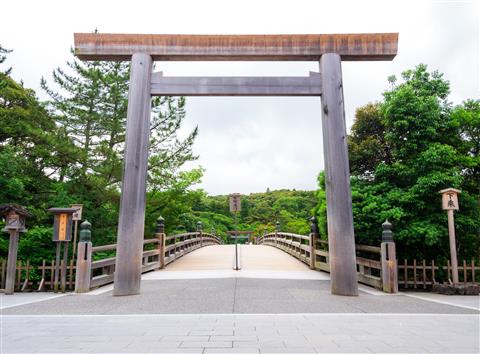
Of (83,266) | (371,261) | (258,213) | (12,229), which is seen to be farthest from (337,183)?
(258,213)

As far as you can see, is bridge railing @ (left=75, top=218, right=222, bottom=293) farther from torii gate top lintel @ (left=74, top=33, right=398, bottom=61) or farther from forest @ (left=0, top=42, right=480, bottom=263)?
torii gate top lintel @ (left=74, top=33, right=398, bottom=61)

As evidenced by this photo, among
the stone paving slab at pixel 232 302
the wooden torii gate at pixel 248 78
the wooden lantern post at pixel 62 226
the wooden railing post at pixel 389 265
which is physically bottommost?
the stone paving slab at pixel 232 302

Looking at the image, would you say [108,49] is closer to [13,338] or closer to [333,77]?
[333,77]

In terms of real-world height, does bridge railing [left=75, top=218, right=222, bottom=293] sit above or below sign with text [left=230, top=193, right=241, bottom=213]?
below

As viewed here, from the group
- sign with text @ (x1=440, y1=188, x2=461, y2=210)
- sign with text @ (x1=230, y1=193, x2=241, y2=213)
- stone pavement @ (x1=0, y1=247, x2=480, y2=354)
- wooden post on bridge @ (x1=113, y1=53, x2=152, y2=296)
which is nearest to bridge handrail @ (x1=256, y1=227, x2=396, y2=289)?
stone pavement @ (x1=0, y1=247, x2=480, y2=354)

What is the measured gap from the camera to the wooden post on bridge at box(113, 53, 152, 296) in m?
5.96

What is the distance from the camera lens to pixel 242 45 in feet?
21.7

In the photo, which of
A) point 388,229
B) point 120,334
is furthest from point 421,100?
point 120,334

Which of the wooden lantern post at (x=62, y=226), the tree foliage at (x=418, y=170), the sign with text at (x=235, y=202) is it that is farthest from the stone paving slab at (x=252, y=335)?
the sign with text at (x=235, y=202)

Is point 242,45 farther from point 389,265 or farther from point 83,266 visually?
point 83,266

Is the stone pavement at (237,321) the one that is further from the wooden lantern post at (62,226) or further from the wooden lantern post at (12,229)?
the wooden lantern post at (62,226)

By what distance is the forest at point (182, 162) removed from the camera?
7.43 m

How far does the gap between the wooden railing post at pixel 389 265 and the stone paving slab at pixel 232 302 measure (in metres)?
0.37

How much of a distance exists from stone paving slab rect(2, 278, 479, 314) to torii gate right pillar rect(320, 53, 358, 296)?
468mm
